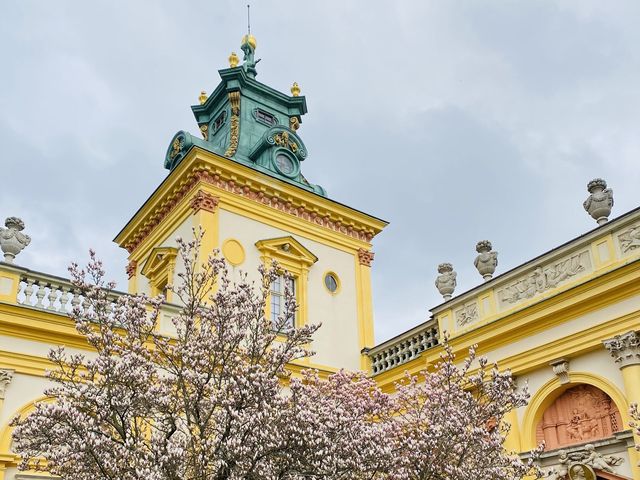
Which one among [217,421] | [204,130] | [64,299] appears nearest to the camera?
[217,421]

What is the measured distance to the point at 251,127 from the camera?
864 inches

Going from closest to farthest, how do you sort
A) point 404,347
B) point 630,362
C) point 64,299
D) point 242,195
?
point 630,362 → point 64,299 → point 404,347 → point 242,195

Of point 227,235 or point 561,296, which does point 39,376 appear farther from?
point 561,296

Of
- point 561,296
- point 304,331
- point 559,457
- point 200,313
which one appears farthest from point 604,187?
point 200,313

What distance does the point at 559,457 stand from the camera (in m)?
12.1

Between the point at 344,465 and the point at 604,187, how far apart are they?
7989 mm

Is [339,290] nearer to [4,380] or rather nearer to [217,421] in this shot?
[4,380]

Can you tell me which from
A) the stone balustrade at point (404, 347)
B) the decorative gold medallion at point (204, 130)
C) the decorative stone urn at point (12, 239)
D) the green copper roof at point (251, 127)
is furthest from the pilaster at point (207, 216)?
the decorative gold medallion at point (204, 130)

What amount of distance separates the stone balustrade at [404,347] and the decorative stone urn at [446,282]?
2.33ft

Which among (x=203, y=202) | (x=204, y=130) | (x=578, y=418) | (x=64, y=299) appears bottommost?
(x=578, y=418)

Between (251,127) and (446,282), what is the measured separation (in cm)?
947

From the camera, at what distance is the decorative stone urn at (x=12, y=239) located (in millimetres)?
13477

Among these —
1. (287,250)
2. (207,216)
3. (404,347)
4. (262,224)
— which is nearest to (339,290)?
(287,250)

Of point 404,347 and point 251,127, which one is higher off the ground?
point 251,127
